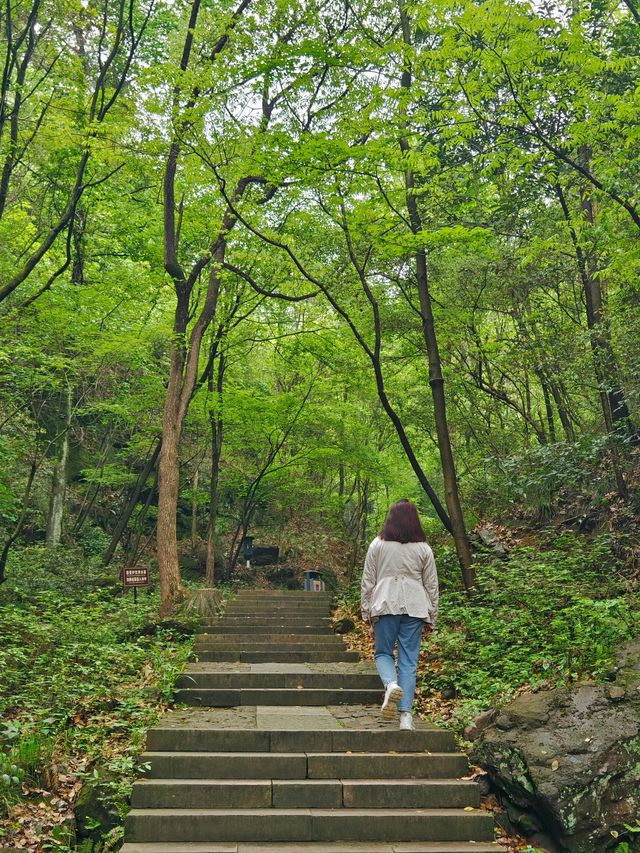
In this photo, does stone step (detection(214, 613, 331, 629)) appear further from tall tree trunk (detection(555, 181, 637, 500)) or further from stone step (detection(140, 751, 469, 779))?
stone step (detection(140, 751, 469, 779))

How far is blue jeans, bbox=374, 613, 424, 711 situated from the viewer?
19.2ft

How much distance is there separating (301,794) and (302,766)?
0.32m

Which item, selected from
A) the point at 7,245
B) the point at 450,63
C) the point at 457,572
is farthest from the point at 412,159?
the point at 7,245

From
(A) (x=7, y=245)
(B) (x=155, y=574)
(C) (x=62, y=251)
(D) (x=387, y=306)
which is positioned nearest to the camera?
(A) (x=7, y=245)

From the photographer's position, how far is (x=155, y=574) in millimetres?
19219

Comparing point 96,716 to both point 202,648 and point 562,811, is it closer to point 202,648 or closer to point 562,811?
point 202,648

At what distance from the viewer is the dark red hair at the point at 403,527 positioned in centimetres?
609

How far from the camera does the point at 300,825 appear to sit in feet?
15.4

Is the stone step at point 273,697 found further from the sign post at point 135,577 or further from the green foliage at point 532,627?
the sign post at point 135,577

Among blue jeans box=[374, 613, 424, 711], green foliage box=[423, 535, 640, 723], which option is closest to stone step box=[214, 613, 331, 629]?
green foliage box=[423, 535, 640, 723]

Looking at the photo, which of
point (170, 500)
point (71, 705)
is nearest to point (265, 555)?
point (170, 500)

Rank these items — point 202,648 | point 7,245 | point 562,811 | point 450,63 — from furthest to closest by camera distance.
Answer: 1. point 7,245
2. point 202,648
3. point 450,63
4. point 562,811

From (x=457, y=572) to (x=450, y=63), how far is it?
7532 millimetres

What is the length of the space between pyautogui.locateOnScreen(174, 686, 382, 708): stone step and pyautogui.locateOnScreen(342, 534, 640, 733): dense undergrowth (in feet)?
2.22
